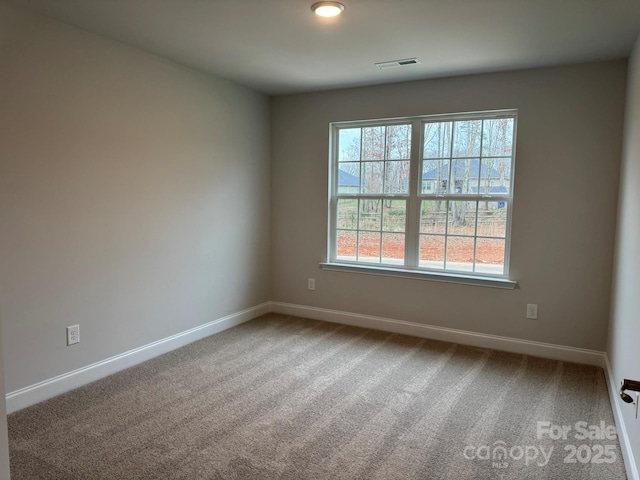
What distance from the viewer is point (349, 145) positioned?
444 cm

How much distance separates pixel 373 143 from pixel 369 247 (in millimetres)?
1039

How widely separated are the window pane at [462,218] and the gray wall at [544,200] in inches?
14.5

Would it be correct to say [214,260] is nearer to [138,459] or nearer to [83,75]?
[83,75]

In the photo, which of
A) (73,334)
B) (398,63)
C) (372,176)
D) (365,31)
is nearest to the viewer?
(365,31)

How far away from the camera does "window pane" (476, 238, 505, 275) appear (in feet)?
12.5

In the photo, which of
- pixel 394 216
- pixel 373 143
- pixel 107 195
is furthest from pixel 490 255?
pixel 107 195

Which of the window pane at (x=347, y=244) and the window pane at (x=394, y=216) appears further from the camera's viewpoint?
the window pane at (x=347, y=244)

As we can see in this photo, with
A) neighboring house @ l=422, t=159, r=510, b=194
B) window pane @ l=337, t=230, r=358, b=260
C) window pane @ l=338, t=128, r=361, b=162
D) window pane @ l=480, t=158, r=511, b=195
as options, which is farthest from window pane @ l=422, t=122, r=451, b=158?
window pane @ l=337, t=230, r=358, b=260

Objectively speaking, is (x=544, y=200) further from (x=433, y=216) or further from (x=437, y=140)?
(x=437, y=140)

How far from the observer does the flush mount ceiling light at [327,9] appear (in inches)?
93.1

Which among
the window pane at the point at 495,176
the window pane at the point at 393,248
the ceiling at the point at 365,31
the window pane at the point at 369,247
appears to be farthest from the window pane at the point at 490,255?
the ceiling at the point at 365,31

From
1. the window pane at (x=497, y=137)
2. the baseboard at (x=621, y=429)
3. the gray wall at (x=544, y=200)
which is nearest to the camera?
the baseboard at (x=621, y=429)

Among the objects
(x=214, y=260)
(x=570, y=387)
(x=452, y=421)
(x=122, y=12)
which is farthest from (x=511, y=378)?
(x=122, y=12)

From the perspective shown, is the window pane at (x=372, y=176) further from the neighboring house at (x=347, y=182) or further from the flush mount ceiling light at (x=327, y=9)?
the flush mount ceiling light at (x=327, y=9)
